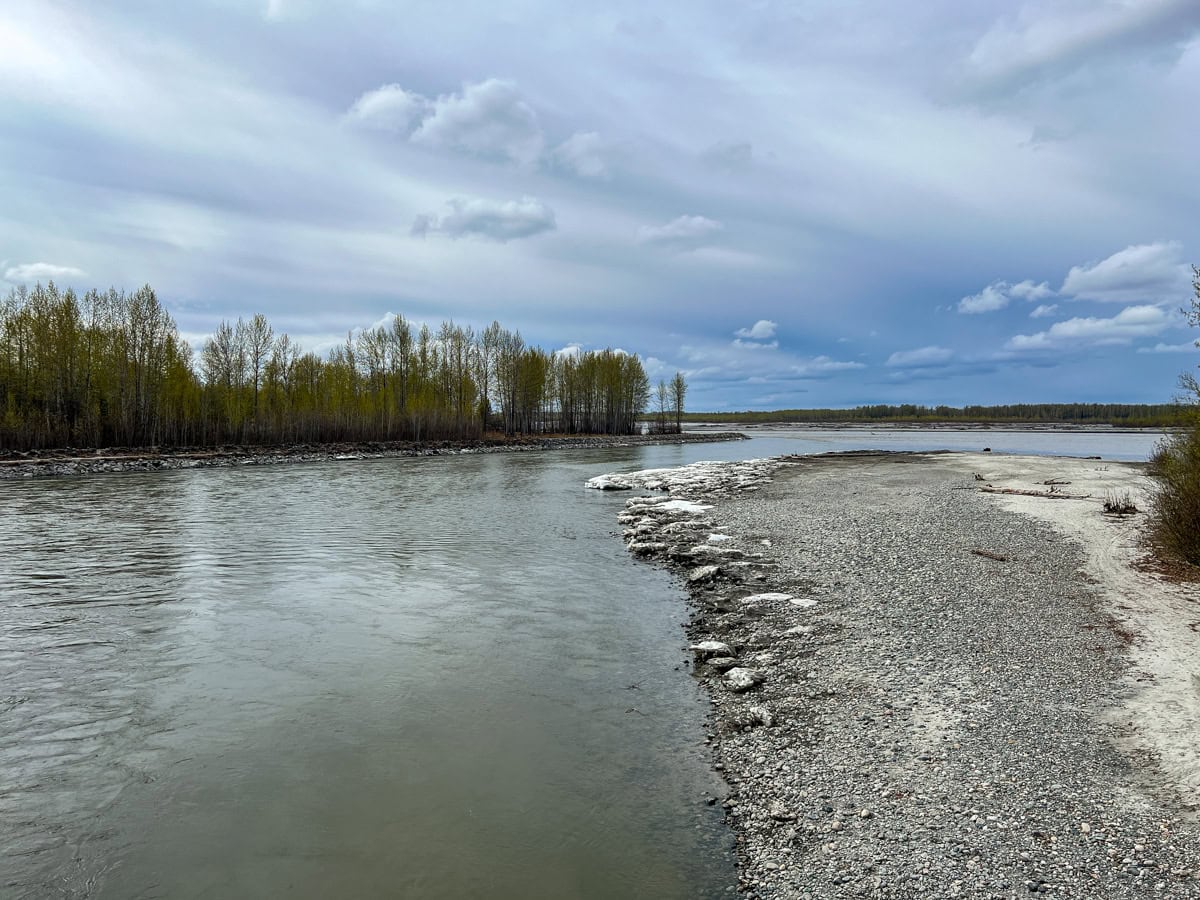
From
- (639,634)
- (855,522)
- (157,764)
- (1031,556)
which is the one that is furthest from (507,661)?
(855,522)

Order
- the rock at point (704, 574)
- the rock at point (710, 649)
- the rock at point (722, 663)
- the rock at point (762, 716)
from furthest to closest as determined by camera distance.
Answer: the rock at point (704, 574), the rock at point (710, 649), the rock at point (722, 663), the rock at point (762, 716)

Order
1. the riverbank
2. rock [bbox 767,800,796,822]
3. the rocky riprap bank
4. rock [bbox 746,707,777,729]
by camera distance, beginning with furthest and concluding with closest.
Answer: the riverbank < rock [bbox 746,707,777,729] < rock [bbox 767,800,796,822] < the rocky riprap bank

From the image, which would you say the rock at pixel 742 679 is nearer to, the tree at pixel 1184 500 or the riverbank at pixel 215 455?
the tree at pixel 1184 500

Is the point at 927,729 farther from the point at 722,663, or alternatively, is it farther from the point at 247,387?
the point at 247,387

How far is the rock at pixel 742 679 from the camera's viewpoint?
753 cm

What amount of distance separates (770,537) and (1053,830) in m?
11.5

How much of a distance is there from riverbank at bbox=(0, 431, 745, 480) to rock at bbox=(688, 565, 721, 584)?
36799 millimetres

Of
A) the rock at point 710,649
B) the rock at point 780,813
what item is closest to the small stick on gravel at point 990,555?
the rock at point 710,649

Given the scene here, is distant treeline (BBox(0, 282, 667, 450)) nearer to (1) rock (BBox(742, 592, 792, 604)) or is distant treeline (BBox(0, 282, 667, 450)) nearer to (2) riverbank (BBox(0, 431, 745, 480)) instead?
(2) riverbank (BBox(0, 431, 745, 480))

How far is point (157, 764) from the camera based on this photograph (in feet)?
19.3

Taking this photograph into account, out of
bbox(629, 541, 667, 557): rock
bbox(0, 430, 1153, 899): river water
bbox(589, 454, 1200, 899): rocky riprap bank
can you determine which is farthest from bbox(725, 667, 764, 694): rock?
bbox(629, 541, 667, 557): rock

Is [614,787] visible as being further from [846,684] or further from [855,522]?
[855,522]

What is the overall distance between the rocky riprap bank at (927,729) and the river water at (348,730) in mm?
618

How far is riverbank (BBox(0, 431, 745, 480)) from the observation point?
35.4m
